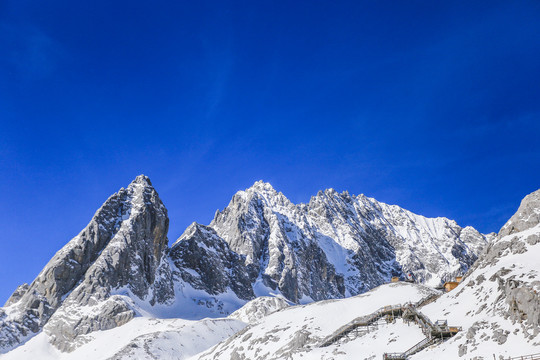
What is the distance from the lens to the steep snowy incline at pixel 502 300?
61.5 m

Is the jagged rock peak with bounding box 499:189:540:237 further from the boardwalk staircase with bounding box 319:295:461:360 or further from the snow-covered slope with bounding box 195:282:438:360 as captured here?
the snow-covered slope with bounding box 195:282:438:360

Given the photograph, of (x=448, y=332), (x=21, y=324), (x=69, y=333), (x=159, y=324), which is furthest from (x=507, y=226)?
(x=21, y=324)

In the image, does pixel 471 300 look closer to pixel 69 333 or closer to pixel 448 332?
pixel 448 332

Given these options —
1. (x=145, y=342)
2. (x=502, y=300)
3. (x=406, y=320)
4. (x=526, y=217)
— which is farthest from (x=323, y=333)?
(x=145, y=342)

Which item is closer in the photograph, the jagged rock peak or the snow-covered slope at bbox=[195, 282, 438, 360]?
the snow-covered slope at bbox=[195, 282, 438, 360]

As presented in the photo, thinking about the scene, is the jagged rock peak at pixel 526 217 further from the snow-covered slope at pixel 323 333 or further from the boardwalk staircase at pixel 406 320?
the snow-covered slope at pixel 323 333

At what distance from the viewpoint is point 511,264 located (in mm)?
77625

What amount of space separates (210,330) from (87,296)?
195 ft

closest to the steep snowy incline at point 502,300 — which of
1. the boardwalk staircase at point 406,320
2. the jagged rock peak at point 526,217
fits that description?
the jagged rock peak at point 526,217

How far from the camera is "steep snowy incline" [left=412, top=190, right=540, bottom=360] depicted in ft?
202

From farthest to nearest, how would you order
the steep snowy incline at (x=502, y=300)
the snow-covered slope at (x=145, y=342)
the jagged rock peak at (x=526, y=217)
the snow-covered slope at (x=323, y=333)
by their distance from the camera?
the snow-covered slope at (x=145, y=342) < the jagged rock peak at (x=526, y=217) < the snow-covered slope at (x=323, y=333) < the steep snowy incline at (x=502, y=300)

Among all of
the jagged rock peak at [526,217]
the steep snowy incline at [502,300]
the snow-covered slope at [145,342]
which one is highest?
the snow-covered slope at [145,342]

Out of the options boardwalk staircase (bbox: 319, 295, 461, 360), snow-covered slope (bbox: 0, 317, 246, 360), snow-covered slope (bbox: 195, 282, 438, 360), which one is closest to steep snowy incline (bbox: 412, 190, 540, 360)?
boardwalk staircase (bbox: 319, 295, 461, 360)

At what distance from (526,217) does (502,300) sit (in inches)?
847
